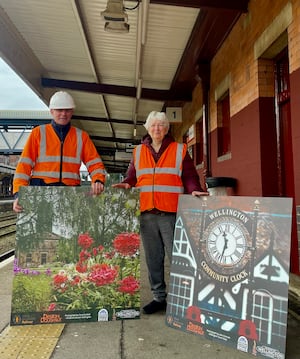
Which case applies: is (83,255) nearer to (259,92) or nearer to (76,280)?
(76,280)

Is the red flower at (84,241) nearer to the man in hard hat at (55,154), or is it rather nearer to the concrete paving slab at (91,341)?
the man in hard hat at (55,154)

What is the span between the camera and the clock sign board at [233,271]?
252 cm

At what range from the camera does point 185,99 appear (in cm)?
1018

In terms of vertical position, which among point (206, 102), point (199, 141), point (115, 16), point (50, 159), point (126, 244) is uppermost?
point (115, 16)

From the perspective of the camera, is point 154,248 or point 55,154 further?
point 154,248

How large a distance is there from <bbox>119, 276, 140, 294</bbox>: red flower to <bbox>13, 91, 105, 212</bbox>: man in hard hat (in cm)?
97

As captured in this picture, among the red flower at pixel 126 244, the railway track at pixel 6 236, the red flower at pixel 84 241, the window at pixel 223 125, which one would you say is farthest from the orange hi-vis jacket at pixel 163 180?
the railway track at pixel 6 236

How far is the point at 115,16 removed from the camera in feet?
16.5

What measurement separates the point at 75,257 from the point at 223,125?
5096 mm

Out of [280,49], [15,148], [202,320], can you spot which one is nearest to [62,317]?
[202,320]

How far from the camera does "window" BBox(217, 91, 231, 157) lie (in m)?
7.27

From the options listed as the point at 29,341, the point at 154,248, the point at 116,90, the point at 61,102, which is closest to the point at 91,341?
the point at 29,341

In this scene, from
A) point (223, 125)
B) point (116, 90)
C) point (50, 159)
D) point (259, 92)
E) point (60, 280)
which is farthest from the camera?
point (116, 90)

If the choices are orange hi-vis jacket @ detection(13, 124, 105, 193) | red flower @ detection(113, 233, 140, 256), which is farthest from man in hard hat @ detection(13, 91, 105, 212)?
red flower @ detection(113, 233, 140, 256)
